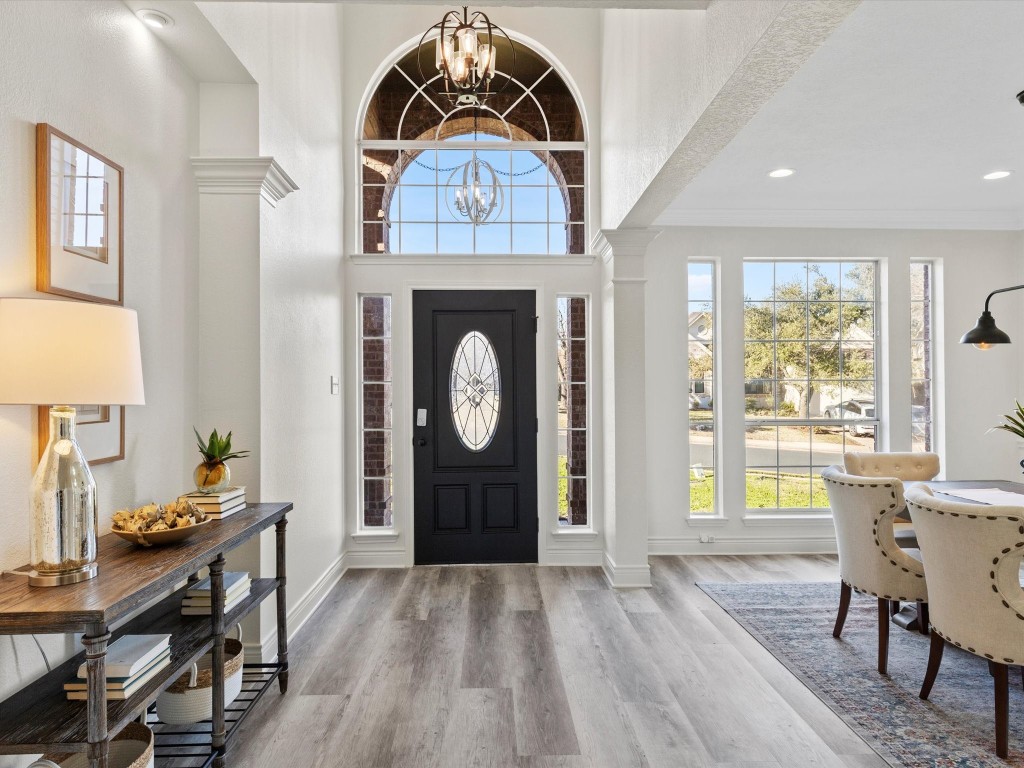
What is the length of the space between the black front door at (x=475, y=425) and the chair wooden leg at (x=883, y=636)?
7.78 ft

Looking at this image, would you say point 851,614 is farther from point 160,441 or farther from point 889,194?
point 160,441

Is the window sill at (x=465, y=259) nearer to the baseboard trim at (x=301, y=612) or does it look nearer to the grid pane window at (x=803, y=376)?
the grid pane window at (x=803, y=376)

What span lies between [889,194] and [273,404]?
15.1ft

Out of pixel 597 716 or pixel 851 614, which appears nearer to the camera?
pixel 597 716

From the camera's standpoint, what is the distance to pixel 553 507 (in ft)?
15.2

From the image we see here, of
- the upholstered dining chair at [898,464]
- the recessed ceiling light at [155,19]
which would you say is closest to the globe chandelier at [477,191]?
the recessed ceiling light at [155,19]

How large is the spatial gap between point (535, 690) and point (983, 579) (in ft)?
5.84

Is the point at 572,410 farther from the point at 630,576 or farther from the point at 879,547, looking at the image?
the point at 879,547

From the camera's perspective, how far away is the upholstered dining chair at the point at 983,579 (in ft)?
7.00

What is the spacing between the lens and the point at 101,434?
211 cm

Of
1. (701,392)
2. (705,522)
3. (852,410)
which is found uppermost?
(701,392)

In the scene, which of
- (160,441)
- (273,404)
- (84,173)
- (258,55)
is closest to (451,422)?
(273,404)

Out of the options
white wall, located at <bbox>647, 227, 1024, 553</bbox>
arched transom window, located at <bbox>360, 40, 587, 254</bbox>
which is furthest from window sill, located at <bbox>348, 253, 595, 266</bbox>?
white wall, located at <bbox>647, 227, 1024, 553</bbox>

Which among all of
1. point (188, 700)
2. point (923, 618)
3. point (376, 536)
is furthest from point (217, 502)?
point (923, 618)
